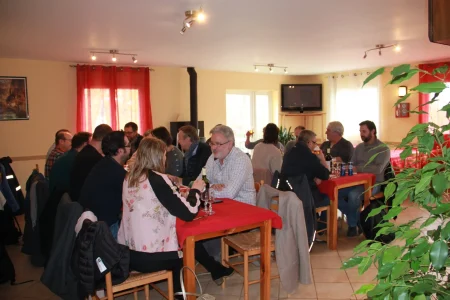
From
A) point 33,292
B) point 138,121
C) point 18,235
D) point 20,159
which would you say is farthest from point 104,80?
point 33,292

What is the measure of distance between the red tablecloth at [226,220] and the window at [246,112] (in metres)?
6.37

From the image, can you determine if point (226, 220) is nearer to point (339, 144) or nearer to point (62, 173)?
point (62, 173)

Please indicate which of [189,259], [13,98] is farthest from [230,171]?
[13,98]

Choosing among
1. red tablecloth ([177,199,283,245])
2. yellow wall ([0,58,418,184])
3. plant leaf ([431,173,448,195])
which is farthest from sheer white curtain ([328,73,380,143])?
plant leaf ([431,173,448,195])

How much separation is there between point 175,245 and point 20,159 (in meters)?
4.98

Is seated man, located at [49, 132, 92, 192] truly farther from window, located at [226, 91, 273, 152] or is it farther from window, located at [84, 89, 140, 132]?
window, located at [226, 91, 273, 152]

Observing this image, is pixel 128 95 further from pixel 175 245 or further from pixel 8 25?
pixel 175 245

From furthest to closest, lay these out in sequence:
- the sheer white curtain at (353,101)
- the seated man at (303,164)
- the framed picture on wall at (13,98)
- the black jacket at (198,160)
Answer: the sheer white curtain at (353,101), the framed picture on wall at (13,98), the black jacket at (198,160), the seated man at (303,164)

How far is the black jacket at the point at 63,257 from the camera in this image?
2404 mm

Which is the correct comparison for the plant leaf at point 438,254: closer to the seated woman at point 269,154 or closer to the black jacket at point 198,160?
the black jacket at point 198,160

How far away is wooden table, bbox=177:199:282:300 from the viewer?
92.0 inches

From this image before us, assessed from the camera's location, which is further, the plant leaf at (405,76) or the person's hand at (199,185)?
the person's hand at (199,185)

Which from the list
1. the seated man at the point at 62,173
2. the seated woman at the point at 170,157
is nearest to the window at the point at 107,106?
the seated woman at the point at 170,157

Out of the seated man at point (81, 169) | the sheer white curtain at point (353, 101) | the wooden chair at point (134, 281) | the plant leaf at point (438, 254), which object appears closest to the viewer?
the plant leaf at point (438, 254)
